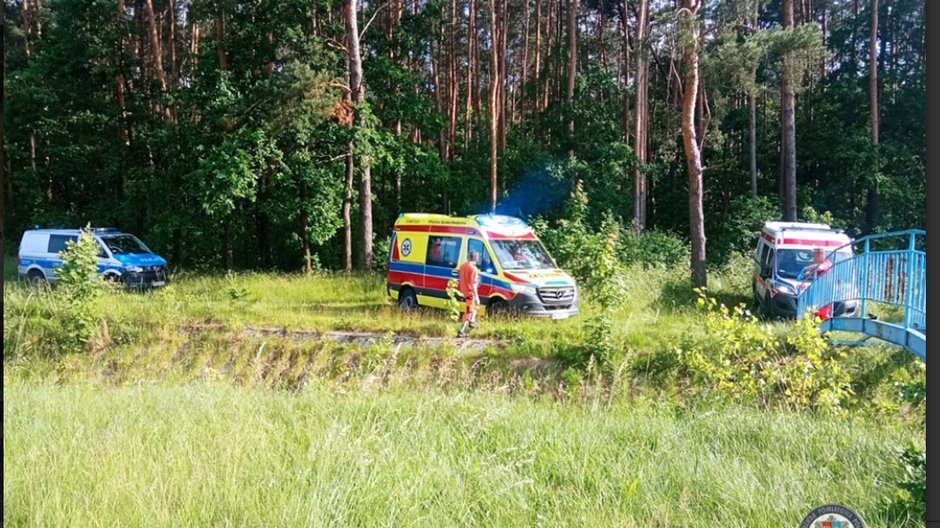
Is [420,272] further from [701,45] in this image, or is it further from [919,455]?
[919,455]

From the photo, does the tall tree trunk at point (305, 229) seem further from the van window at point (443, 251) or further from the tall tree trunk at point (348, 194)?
the van window at point (443, 251)

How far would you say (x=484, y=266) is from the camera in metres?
11.4

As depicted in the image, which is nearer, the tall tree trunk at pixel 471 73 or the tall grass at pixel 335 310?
the tall grass at pixel 335 310

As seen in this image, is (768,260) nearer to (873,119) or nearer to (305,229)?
(873,119)

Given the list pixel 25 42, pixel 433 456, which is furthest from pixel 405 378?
pixel 25 42

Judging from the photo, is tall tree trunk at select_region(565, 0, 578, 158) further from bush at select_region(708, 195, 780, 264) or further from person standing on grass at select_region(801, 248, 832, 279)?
person standing on grass at select_region(801, 248, 832, 279)

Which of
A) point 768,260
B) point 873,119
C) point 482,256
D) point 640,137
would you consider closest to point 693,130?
point 873,119

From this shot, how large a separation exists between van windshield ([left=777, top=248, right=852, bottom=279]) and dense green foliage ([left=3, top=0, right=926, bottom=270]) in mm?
866

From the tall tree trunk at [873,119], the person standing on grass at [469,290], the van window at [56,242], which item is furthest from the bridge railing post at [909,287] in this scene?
the van window at [56,242]

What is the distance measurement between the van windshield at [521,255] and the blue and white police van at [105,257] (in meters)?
10.5

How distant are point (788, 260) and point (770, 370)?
5.75m

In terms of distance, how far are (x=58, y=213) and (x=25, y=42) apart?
6.97 m

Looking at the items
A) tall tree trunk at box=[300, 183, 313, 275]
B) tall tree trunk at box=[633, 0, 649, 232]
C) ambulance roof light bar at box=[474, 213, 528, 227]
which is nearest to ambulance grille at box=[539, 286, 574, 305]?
ambulance roof light bar at box=[474, 213, 528, 227]

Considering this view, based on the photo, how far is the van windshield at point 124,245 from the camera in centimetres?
1595
